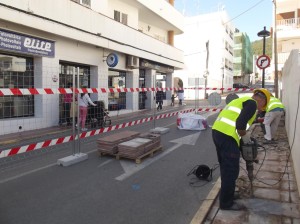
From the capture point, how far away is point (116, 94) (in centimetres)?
1825

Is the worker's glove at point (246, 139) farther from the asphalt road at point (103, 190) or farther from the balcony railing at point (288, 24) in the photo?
the balcony railing at point (288, 24)

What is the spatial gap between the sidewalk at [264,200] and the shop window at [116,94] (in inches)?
468

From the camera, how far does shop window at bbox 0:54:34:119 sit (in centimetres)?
1109

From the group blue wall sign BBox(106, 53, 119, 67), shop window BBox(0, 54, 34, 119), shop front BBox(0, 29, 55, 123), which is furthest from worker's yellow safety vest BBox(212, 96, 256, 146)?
blue wall sign BBox(106, 53, 119, 67)

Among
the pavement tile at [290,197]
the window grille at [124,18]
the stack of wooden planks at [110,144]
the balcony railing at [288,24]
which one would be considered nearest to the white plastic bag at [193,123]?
the stack of wooden planks at [110,144]

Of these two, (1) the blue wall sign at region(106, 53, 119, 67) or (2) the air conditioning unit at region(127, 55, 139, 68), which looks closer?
(1) the blue wall sign at region(106, 53, 119, 67)

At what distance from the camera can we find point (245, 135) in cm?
428

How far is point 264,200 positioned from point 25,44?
33.3 feet

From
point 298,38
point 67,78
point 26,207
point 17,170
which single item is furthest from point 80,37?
point 298,38

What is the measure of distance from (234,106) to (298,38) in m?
31.3

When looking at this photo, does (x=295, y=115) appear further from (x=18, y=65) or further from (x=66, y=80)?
(x=66, y=80)

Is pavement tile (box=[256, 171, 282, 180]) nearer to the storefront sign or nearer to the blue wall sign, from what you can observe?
the blue wall sign

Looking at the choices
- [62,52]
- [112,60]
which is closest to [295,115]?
[62,52]

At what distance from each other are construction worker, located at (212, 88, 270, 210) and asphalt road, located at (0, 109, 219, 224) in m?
0.58
